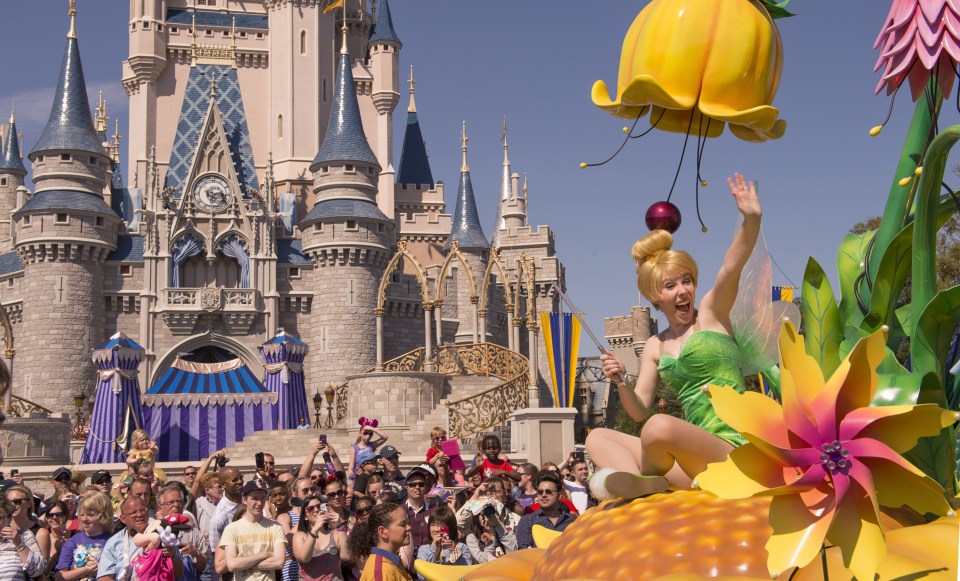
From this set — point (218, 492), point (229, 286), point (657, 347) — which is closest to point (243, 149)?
point (229, 286)

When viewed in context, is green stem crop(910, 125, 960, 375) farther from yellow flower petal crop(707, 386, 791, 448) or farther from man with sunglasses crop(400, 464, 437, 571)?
man with sunglasses crop(400, 464, 437, 571)

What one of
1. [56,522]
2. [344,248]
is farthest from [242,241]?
[56,522]

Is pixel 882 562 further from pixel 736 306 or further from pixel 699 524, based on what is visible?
pixel 736 306

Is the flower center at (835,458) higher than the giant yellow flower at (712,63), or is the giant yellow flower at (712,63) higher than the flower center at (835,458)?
the giant yellow flower at (712,63)

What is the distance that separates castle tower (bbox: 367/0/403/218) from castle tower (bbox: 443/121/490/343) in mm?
2449

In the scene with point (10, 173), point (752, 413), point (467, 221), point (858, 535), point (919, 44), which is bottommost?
point (858, 535)

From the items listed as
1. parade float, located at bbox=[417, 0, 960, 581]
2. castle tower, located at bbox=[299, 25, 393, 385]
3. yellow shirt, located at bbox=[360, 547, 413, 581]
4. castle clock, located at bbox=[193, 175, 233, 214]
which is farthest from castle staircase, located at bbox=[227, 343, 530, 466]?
parade float, located at bbox=[417, 0, 960, 581]

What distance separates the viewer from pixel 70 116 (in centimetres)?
3353

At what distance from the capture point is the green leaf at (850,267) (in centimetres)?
320

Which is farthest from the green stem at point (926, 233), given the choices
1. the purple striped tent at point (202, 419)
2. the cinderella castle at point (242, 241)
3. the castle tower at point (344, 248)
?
the castle tower at point (344, 248)

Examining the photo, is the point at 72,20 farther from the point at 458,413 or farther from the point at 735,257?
the point at 735,257

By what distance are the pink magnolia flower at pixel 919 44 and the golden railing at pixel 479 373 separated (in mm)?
17803

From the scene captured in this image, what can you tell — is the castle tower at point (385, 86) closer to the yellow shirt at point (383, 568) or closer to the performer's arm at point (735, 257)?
the yellow shirt at point (383, 568)

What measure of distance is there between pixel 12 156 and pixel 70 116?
6.57 meters
